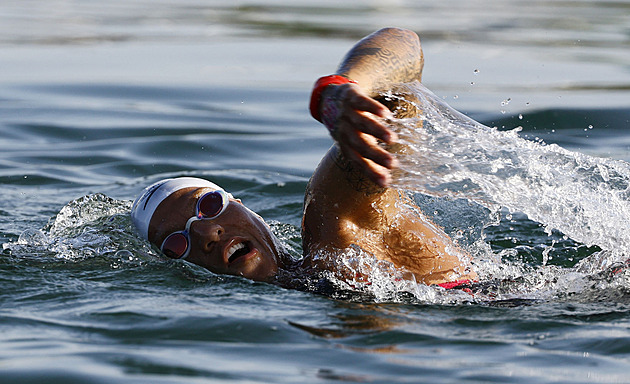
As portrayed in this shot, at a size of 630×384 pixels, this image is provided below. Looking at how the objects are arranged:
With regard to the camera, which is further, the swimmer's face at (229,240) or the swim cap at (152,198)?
the swim cap at (152,198)

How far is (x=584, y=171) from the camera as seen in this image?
4863mm

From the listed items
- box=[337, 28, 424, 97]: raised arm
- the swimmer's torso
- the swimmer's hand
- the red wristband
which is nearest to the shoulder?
the swimmer's torso

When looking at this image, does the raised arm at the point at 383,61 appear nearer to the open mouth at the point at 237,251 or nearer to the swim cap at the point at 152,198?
the open mouth at the point at 237,251

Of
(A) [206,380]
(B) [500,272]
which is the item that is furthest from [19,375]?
(B) [500,272]

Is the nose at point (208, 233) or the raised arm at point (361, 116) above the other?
the raised arm at point (361, 116)

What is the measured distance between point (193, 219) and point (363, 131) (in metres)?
1.58

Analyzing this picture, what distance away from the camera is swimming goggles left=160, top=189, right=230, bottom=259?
16.1 feet

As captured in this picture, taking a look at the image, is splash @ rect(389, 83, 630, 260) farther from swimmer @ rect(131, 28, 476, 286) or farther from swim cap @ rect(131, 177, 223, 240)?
swim cap @ rect(131, 177, 223, 240)

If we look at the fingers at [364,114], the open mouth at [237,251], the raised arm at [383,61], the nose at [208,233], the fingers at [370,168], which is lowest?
the open mouth at [237,251]

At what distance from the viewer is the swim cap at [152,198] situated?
5141 millimetres

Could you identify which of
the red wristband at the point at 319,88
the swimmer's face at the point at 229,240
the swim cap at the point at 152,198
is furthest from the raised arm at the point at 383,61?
the swim cap at the point at 152,198

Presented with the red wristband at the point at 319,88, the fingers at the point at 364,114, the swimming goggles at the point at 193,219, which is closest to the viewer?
the fingers at the point at 364,114

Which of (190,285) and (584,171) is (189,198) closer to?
(190,285)

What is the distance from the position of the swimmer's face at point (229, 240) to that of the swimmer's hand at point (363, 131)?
49.0 inches
